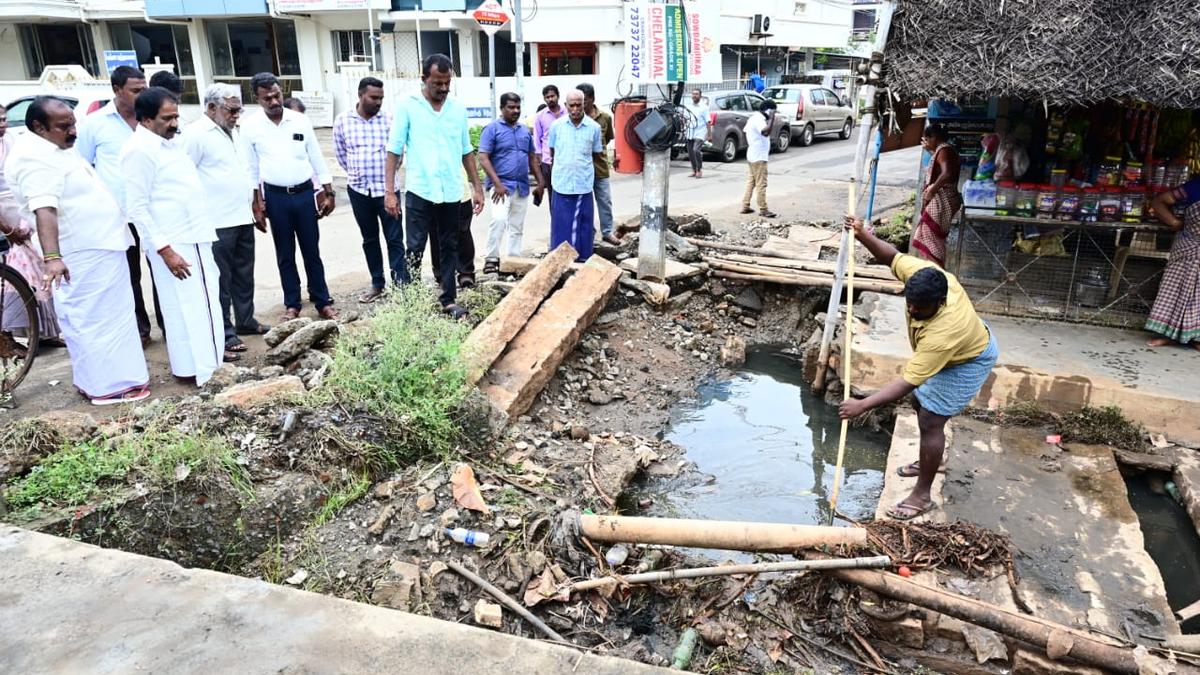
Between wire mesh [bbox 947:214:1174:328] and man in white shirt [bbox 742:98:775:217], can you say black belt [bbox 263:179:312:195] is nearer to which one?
wire mesh [bbox 947:214:1174:328]

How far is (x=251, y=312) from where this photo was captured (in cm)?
606

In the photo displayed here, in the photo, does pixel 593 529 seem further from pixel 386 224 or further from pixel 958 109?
pixel 958 109

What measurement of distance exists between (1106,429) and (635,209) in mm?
7735

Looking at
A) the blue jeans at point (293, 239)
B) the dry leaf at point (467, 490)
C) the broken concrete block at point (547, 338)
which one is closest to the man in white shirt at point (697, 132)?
the broken concrete block at point (547, 338)

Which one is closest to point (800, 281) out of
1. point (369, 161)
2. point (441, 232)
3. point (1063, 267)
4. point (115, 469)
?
point (1063, 267)

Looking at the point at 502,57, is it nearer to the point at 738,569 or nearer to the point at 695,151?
the point at 695,151

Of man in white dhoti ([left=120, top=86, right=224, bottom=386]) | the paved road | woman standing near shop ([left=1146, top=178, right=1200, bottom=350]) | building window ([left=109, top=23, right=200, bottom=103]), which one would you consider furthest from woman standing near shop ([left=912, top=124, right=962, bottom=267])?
building window ([left=109, top=23, right=200, bottom=103])

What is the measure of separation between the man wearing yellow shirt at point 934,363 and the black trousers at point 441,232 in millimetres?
3420

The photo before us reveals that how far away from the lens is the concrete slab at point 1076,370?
16.1 ft

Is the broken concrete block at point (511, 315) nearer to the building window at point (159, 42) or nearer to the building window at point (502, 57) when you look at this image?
the building window at point (502, 57)

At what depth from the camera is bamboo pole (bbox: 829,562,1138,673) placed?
9.91 feet

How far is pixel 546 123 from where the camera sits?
27.5 feet

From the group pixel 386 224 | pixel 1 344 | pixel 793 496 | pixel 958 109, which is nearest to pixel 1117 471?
pixel 793 496

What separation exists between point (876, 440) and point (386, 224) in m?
4.42
